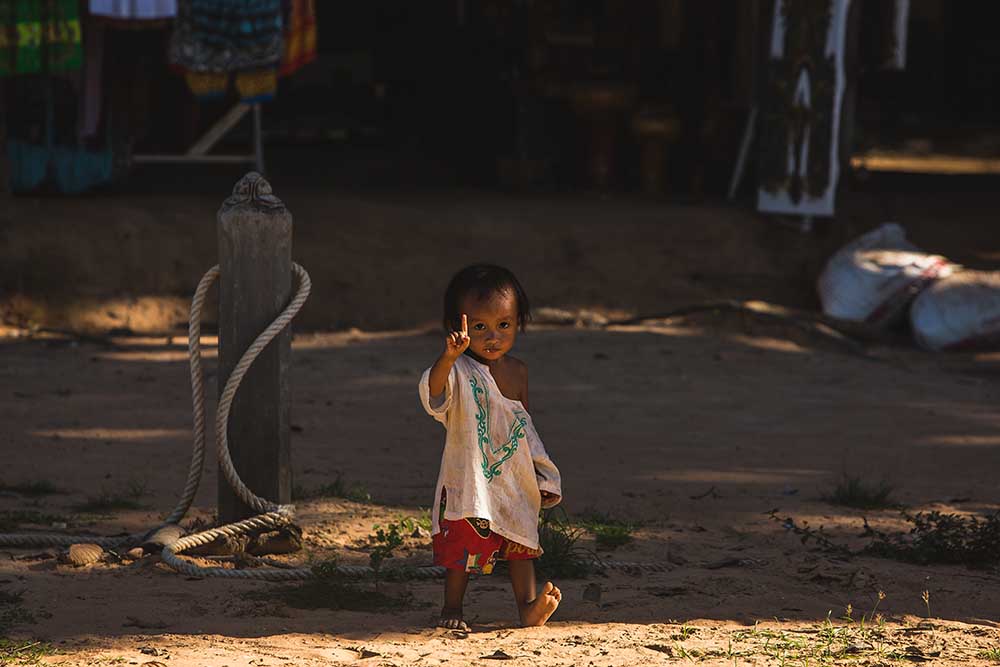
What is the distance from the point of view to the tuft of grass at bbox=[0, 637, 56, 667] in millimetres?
3129

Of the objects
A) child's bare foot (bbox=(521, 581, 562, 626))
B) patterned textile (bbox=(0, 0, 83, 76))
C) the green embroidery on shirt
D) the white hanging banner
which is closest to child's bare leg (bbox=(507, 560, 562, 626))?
child's bare foot (bbox=(521, 581, 562, 626))

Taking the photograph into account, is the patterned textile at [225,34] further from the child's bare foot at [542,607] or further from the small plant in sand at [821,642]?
the small plant in sand at [821,642]

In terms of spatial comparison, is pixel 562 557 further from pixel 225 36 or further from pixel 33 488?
pixel 225 36

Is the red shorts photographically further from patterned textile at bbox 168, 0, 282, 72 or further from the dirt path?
patterned textile at bbox 168, 0, 282, 72

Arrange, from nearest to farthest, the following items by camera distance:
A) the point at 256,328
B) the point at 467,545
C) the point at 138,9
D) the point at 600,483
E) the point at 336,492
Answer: the point at 467,545, the point at 256,328, the point at 336,492, the point at 600,483, the point at 138,9

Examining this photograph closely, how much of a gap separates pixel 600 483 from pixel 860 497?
1.01 metres

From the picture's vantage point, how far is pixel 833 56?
971 cm

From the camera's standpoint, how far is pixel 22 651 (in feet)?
10.5

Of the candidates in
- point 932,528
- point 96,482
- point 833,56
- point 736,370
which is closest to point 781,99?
point 833,56

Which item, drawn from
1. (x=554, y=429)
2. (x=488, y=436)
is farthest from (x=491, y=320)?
(x=554, y=429)

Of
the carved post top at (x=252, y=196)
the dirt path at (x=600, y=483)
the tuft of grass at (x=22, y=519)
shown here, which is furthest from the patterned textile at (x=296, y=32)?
the carved post top at (x=252, y=196)

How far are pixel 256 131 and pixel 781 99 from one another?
3779 millimetres

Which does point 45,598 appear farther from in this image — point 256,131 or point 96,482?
point 256,131

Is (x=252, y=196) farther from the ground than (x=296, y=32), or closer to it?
closer to it
